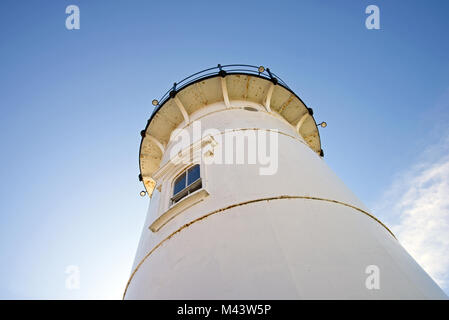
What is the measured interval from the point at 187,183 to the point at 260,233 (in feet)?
9.08

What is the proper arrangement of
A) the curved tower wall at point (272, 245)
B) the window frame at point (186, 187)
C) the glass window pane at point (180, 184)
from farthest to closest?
the glass window pane at point (180, 184) → the window frame at point (186, 187) → the curved tower wall at point (272, 245)

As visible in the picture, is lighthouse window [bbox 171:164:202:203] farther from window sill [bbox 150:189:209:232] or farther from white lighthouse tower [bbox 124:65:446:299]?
window sill [bbox 150:189:209:232]

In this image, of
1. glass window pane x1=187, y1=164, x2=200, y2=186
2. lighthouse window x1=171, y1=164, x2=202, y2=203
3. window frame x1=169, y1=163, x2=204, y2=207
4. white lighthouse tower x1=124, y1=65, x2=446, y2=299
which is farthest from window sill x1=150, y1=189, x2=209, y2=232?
glass window pane x1=187, y1=164, x2=200, y2=186

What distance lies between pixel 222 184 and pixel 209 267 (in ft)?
5.97

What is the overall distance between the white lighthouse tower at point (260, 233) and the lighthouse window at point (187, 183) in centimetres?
3

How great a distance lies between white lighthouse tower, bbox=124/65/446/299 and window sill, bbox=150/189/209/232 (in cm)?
2

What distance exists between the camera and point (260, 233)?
153 inches

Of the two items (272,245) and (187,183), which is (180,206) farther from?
(272,245)

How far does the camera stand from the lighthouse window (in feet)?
19.6

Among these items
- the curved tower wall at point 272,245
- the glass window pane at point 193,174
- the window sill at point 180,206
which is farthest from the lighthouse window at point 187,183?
the window sill at point 180,206

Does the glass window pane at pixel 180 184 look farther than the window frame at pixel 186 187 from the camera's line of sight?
Yes

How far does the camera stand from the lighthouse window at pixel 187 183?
19.6 ft

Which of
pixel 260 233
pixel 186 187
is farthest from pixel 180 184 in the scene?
pixel 260 233

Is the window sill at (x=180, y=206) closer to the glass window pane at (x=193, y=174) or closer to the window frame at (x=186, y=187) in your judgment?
the window frame at (x=186, y=187)
